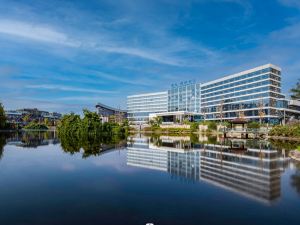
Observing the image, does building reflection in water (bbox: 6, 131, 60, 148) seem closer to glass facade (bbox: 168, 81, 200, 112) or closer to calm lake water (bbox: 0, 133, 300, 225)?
calm lake water (bbox: 0, 133, 300, 225)

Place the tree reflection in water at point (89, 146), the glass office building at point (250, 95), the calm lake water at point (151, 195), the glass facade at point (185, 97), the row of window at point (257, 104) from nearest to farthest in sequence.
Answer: the calm lake water at point (151, 195), the tree reflection in water at point (89, 146), the row of window at point (257, 104), the glass office building at point (250, 95), the glass facade at point (185, 97)

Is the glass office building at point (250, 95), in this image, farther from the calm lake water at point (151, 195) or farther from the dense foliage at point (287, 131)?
the calm lake water at point (151, 195)

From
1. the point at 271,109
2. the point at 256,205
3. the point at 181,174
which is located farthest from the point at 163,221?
the point at 271,109

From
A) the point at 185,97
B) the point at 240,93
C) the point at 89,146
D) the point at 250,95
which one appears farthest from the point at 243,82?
the point at 89,146

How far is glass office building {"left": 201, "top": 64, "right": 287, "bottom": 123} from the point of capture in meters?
120

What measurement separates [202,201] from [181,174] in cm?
828

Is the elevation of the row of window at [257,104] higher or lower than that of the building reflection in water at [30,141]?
higher

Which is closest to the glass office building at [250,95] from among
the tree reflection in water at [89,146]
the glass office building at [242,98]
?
the glass office building at [242,98]

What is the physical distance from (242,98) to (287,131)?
6320 centimetres

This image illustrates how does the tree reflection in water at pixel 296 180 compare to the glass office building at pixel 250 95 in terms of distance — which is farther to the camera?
the glass office building at pixel 250 95

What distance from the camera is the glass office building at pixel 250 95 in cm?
11950

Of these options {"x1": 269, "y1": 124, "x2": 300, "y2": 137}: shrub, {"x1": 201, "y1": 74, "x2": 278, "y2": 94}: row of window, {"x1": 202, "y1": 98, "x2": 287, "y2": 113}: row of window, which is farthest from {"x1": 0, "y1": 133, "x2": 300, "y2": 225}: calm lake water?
{"x1": 201, "y1": 74, "x2": 278, "y2": 94}: row of window

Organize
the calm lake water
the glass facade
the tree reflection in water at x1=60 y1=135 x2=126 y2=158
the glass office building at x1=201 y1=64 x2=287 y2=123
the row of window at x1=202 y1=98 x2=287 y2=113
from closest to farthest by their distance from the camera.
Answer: the calm lake water, the tree reflection in water at x1=60 y1=135 x2=126 y2=158, the row of window at x1=202 y1=98 x2=287 y2=113, the glass office building at x1=201 y1=64 x2=287 y2=123, the glass facade

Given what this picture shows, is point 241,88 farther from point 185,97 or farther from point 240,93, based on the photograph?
point 185,97
